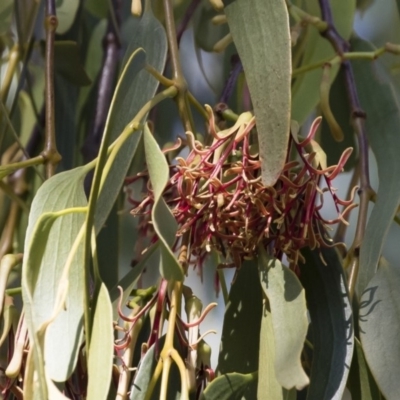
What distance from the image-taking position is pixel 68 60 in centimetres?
90

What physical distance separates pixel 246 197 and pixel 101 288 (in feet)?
0.35

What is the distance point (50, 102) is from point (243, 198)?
204 mm

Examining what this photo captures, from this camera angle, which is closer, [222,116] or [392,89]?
[222,116]

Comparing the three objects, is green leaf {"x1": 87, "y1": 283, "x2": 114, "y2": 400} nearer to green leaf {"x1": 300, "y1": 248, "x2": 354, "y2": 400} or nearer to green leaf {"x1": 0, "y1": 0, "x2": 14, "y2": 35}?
green leaf {"x1": 300, "y1": 248, "x2": 354, "y2": 400}

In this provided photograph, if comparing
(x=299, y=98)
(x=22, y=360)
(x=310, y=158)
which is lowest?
(x=22, y=360)

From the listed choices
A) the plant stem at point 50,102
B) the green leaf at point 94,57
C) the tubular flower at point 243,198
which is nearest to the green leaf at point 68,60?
the green leaf at point 94,57

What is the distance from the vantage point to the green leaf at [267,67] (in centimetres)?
47

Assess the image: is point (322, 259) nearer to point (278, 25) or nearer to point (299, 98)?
point (278, 25)

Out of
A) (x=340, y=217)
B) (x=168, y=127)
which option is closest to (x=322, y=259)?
(x=340, y=217)

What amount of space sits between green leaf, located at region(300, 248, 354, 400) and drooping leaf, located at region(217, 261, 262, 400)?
0.12 feet

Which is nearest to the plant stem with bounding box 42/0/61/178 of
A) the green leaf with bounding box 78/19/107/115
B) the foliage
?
the foliage

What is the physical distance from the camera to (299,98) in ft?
2.70

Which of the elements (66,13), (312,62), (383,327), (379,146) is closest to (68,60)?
(66,13)

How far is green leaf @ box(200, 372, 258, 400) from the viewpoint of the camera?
0.51 meters
